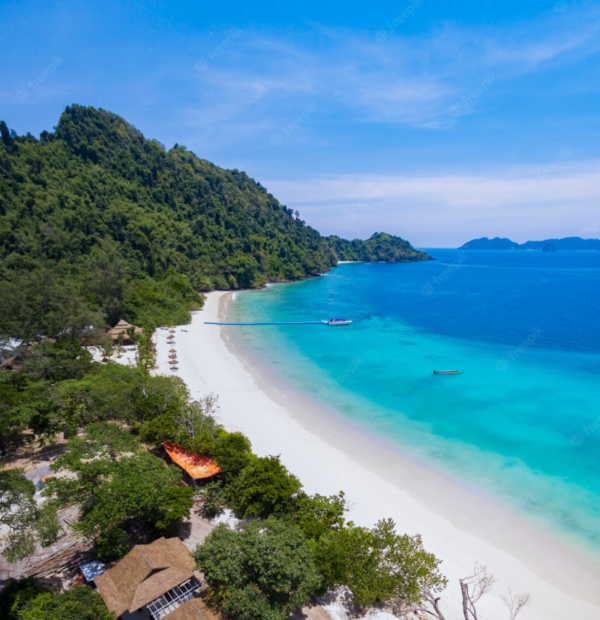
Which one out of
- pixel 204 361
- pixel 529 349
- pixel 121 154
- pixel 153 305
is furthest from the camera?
pixel 121 154

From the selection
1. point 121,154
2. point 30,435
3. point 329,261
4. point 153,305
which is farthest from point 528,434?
point 329,261

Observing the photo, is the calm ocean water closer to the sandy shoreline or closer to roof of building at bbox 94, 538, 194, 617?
the sandy shoreline

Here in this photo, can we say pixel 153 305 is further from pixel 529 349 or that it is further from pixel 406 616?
pixel 529 349

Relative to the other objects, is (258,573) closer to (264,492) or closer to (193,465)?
(264,492)

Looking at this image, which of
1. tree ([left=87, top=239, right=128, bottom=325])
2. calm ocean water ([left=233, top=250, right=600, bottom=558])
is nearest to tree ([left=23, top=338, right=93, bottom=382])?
tree ([left=87, top=239, right=128, bottom=325])

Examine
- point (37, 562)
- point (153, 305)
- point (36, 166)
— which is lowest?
point (37, 562)
